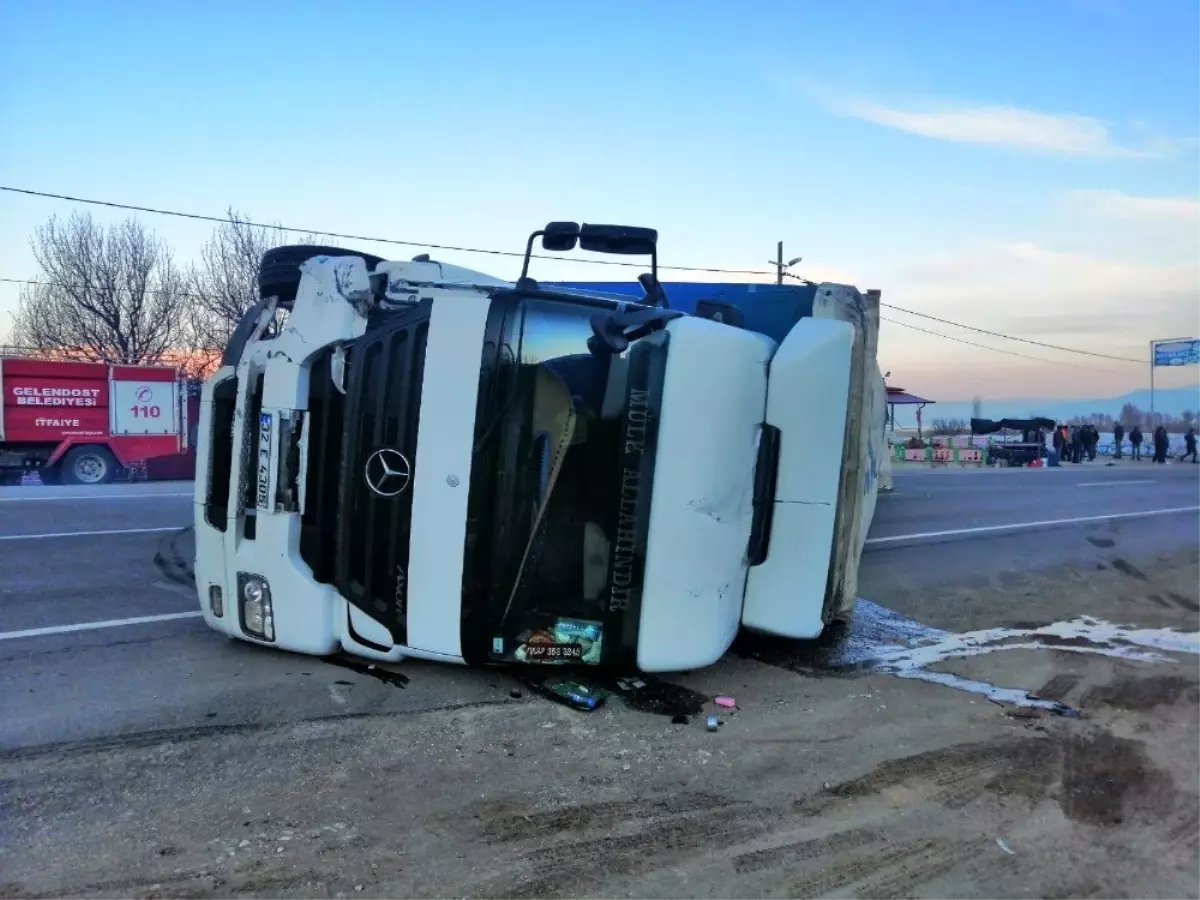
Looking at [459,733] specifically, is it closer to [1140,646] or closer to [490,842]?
[490,842]

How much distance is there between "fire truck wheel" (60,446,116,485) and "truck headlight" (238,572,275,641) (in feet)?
56.4

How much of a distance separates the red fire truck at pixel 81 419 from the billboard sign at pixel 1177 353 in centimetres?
5539

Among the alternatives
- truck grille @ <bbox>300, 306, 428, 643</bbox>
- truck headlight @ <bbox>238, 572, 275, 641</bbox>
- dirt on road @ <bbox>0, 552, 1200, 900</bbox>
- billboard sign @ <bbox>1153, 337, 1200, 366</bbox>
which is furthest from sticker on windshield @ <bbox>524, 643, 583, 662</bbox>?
billboard sign @ <bbox>1153, 337, 1200, 366</bbox>

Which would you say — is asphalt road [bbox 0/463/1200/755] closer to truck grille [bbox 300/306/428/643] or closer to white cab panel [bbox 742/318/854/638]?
truck grille [bbox 300/306/428/643]

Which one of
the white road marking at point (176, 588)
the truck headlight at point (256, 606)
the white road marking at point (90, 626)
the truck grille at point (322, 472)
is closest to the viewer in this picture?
the truck grille at point (322, 472)

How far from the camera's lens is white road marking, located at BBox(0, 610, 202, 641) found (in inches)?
188

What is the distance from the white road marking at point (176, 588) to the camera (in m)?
5.77

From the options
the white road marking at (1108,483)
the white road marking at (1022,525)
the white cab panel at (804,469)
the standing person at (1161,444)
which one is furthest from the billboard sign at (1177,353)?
the white cab panel at (804,469)

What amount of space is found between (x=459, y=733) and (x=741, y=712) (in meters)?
1.27

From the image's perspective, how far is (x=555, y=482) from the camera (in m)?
3.54

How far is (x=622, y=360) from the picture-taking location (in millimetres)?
3568

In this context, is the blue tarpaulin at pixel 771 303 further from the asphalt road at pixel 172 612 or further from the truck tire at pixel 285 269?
the asphalt road at pixel 172 612

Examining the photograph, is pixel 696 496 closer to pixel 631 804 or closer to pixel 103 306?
pixel 631 804

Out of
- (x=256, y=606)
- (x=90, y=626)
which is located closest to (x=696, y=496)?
(x=256, y=606)
